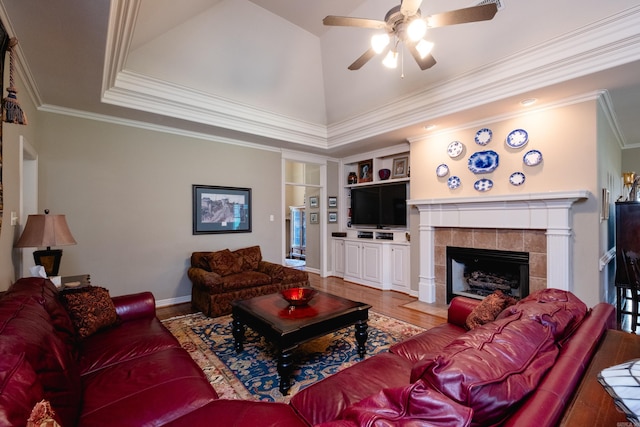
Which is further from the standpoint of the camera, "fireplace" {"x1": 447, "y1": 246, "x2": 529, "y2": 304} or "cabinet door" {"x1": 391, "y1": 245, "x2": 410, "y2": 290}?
"cabinet door" {"x1": 391, "y1": 245, "x2": 410, "y2": 290}

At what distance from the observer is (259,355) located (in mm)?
2699

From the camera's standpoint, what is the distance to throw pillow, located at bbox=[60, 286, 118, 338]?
6.68 feet

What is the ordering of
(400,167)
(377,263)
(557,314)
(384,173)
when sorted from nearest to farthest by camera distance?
(557,314) → (377,263) → (400,167) → (384,173)

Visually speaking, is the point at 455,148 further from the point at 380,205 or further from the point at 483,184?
the point at 380,205

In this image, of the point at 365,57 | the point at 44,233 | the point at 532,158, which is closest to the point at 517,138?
the point at 532,158

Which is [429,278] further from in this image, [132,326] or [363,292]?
[132,326]

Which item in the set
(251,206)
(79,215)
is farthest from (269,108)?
(79,215)

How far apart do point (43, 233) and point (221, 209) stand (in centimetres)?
245

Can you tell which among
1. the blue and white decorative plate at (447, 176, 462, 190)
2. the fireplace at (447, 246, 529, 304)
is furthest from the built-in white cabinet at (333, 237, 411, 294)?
the blue and white decorative plate at (447, 176, 462, 190)

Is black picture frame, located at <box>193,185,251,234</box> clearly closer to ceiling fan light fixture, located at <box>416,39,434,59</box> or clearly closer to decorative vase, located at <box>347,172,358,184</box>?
decorative vase, located at <box>347,172,358,184</box>

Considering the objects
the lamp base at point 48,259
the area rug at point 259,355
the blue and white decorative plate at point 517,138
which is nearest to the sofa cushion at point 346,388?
the area rug at point 259,355

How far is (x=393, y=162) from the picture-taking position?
5.60 m

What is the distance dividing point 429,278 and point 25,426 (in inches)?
176

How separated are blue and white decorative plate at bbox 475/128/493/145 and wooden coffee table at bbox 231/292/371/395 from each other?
2927 mm
